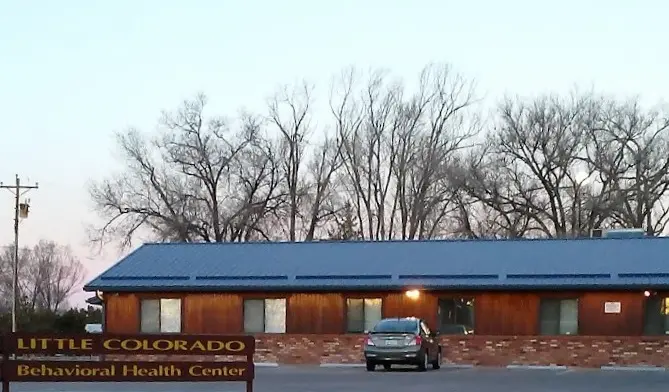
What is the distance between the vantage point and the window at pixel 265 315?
3997cm

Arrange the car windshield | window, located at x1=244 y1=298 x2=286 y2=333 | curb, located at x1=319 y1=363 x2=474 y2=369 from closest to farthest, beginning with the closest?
the car windshield
curb, located at x1=319 y1=363 x2=474 y2=369
window, located at x1=244 y1=298 x2=286 y2=333

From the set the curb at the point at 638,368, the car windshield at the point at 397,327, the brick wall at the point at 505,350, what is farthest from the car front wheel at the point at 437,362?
the curb at the point at 638,368

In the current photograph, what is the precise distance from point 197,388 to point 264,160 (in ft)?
135

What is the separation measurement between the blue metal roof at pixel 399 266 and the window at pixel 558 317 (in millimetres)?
864

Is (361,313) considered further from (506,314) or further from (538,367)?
(538,367)

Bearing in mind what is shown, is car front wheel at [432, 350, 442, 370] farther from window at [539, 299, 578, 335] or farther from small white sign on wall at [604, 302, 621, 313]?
small white sign on wall at [604, 302, 621, 313]

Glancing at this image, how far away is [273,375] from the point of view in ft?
97.3

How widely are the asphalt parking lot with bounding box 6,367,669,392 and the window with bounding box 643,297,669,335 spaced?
583cm

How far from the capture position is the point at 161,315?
1607 inches

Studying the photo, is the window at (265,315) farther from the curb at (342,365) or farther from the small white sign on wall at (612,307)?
the small white sign on wall at (612,307)

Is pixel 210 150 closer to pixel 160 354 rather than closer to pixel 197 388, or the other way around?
pixel 197 388

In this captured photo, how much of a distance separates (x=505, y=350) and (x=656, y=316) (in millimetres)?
4865

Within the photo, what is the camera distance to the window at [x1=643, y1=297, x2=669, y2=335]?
121 ft

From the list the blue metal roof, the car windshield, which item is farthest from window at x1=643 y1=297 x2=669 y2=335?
the car windshield
